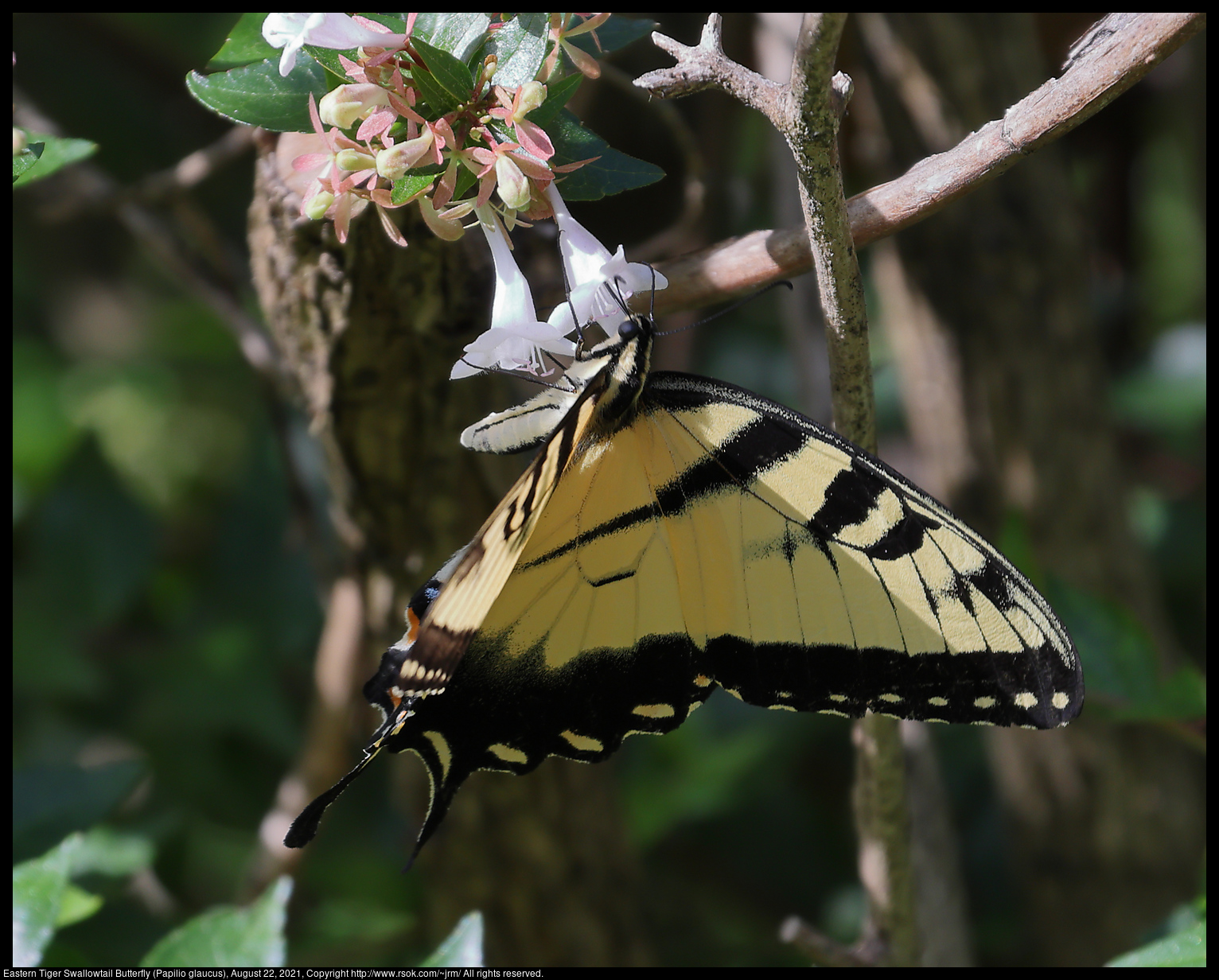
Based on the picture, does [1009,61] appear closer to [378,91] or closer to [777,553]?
[777,553]

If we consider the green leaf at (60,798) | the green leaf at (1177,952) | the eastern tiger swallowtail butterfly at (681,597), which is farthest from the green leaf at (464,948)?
the green leaf at (1177,952)

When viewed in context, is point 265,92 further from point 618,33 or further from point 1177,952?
point 1177,952

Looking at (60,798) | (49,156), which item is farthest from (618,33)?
(60,798)

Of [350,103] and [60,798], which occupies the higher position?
[350,103]

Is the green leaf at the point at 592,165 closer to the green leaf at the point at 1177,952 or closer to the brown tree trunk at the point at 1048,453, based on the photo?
the green leaf at the point at 1177,952

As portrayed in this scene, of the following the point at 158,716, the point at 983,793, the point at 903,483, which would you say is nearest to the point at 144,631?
the point at 158,716

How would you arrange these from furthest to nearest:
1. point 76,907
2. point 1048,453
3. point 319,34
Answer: point 1048,453, point 76,907, point 319,34

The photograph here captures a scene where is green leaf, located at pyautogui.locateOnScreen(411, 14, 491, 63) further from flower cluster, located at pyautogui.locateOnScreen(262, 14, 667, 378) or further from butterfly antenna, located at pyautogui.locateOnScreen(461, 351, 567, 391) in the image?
butterfly antenna, located at pyautogui.locateOnScreen(461, 351, 567, 391)
